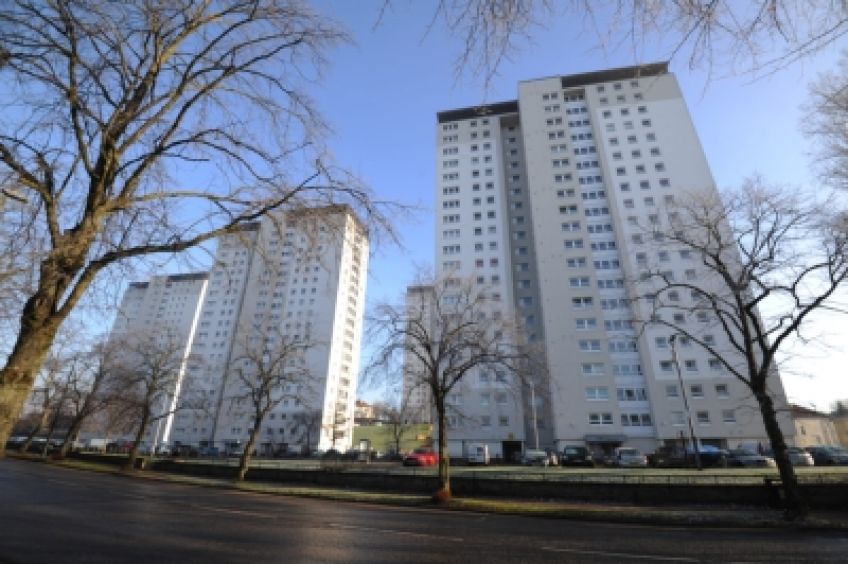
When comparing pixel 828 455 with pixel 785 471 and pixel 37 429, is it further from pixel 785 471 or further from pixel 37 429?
pixel 37 429

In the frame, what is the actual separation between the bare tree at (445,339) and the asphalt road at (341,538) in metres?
6.51

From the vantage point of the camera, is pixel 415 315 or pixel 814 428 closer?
pixel 415 315

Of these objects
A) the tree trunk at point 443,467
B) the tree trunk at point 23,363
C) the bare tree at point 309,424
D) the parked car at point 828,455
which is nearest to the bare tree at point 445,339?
the tree trunk at point 443,467

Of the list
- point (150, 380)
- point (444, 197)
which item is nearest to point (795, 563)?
point (150, 380)

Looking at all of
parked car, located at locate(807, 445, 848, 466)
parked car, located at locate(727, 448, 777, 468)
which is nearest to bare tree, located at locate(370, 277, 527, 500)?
parked car, located at locate(727, 448, 777, 468)

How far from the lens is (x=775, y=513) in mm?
13625

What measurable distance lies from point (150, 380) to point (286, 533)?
33.1 m

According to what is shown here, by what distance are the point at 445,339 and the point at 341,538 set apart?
11.6 metres

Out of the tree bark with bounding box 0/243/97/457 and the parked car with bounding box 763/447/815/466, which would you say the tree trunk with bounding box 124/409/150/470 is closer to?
the tree bark with bounding box 0/243/97/457

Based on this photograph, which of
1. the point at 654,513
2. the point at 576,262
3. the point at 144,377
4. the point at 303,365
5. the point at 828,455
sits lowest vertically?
the point at 654,513

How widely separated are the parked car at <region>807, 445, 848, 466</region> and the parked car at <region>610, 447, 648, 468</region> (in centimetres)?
1427

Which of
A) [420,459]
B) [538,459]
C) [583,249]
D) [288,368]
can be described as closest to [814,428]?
[583,249]

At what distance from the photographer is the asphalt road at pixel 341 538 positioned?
748 centimetres

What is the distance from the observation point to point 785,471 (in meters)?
13.1
